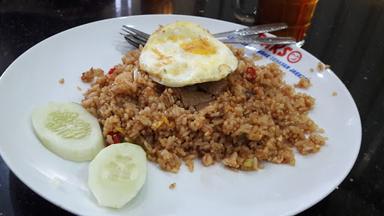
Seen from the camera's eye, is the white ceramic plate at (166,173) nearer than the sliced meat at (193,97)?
Yes

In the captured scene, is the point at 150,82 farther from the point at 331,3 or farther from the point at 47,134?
the point at 331,3

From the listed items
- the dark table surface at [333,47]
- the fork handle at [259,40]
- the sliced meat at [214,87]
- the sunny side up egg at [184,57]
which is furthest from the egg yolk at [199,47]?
the dark table surface at [333,47]

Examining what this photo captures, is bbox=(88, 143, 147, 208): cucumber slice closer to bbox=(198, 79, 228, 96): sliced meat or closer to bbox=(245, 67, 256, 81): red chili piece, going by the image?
bbox=(198, 79, 228, 96): sliced meat

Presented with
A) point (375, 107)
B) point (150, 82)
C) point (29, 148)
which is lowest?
point (375, 107)

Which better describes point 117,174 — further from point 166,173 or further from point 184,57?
point 184,57

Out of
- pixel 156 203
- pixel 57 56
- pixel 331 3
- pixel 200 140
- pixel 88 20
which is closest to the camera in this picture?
pixel 156 203

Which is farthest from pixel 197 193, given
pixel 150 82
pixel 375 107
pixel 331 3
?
pixel 331 3

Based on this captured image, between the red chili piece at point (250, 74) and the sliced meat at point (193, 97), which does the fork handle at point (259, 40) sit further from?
the sliced meat at point (193, 97)

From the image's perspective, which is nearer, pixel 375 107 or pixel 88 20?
pixel 375 107
